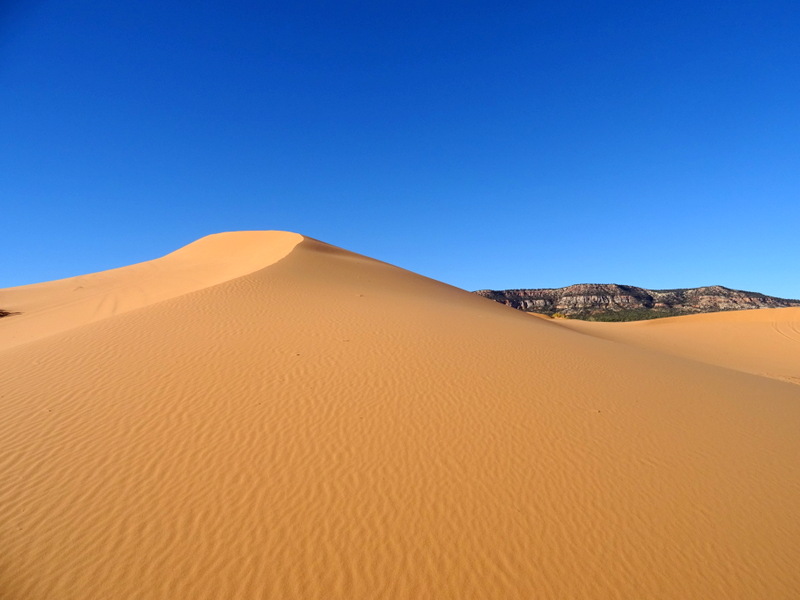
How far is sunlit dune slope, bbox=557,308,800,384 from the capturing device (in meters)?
20.1

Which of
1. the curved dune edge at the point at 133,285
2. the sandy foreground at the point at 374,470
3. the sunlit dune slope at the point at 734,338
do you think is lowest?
the sandy foreground at the point at 374,470

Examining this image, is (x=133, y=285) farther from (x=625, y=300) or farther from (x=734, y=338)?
(x=625, y=300)

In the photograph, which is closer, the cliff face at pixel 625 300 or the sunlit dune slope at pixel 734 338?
the sunlit dune slope at pixel 734 338

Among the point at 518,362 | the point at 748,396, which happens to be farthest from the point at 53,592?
the point at 748,396

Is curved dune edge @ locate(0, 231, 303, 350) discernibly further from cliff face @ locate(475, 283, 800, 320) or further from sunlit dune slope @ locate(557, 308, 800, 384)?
cliff face @ locate(475, 283, 800, 320)

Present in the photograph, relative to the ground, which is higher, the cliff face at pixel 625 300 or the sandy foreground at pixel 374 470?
the cliff face at pixel 625 300

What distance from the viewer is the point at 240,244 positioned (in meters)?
30.2

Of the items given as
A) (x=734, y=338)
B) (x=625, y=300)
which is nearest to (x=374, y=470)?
(x=734, y=338)

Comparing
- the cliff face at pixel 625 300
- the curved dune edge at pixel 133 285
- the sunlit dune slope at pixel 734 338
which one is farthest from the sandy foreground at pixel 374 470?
the cliff face at pixel 625 300

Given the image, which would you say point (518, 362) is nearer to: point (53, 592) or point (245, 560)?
point (245, 560)

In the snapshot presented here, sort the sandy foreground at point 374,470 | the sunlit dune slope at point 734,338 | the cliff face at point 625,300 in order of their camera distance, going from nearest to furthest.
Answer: the sandy foreground at point 374,470 < the sunlit dune slope at point 734,338 < the cliff face at point 625,300

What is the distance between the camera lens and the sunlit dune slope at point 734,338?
65.8 feet

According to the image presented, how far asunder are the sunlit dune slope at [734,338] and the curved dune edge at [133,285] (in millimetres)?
21340

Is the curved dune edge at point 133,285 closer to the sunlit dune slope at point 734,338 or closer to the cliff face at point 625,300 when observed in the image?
the sunlit dune slope at point 734,338
